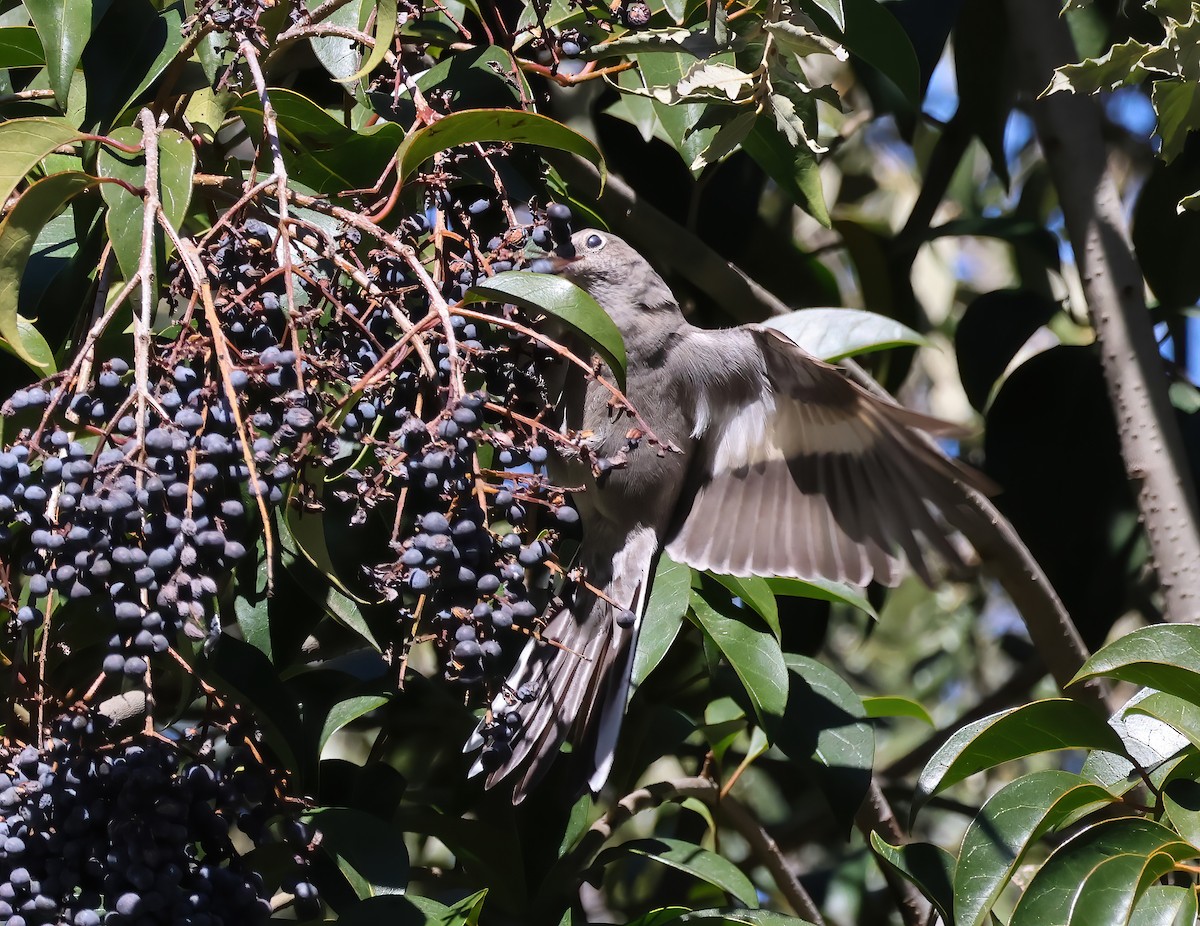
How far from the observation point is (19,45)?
1.59 m

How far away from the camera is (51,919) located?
114cm

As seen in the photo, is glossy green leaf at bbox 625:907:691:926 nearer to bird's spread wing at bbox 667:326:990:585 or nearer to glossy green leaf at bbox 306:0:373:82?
bird's spread wing at bbox 667:326:990:585

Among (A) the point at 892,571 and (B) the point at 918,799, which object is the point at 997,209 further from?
(B) the point at 918,799

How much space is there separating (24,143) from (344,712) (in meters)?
0.80

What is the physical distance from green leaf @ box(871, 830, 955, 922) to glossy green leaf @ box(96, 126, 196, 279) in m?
1.07

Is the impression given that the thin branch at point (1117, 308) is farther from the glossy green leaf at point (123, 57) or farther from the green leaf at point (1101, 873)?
the glossy green leaf at point (123, 57)

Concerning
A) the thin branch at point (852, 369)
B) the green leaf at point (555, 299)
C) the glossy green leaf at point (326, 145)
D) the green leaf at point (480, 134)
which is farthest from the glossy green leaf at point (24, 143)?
the thin branch at point (852, 369)

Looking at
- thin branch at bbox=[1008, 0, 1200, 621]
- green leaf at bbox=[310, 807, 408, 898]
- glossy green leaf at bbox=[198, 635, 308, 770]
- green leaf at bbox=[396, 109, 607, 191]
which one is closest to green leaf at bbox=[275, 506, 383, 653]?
glossy green leaf at bbox=[198, 635, 308, 770]

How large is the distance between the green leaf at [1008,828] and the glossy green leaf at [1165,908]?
12 cm

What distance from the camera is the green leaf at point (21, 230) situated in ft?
3.88

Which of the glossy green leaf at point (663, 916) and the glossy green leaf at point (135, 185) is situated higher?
the glossy green leaf at point (135, 185)

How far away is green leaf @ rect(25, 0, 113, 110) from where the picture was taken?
4.25 ft

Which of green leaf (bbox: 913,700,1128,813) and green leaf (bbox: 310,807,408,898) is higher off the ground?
green leaf (bbox: 913,700,1128,813)

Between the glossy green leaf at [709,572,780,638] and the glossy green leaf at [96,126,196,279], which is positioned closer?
the glossy green leaf at [96,126,196,279]
